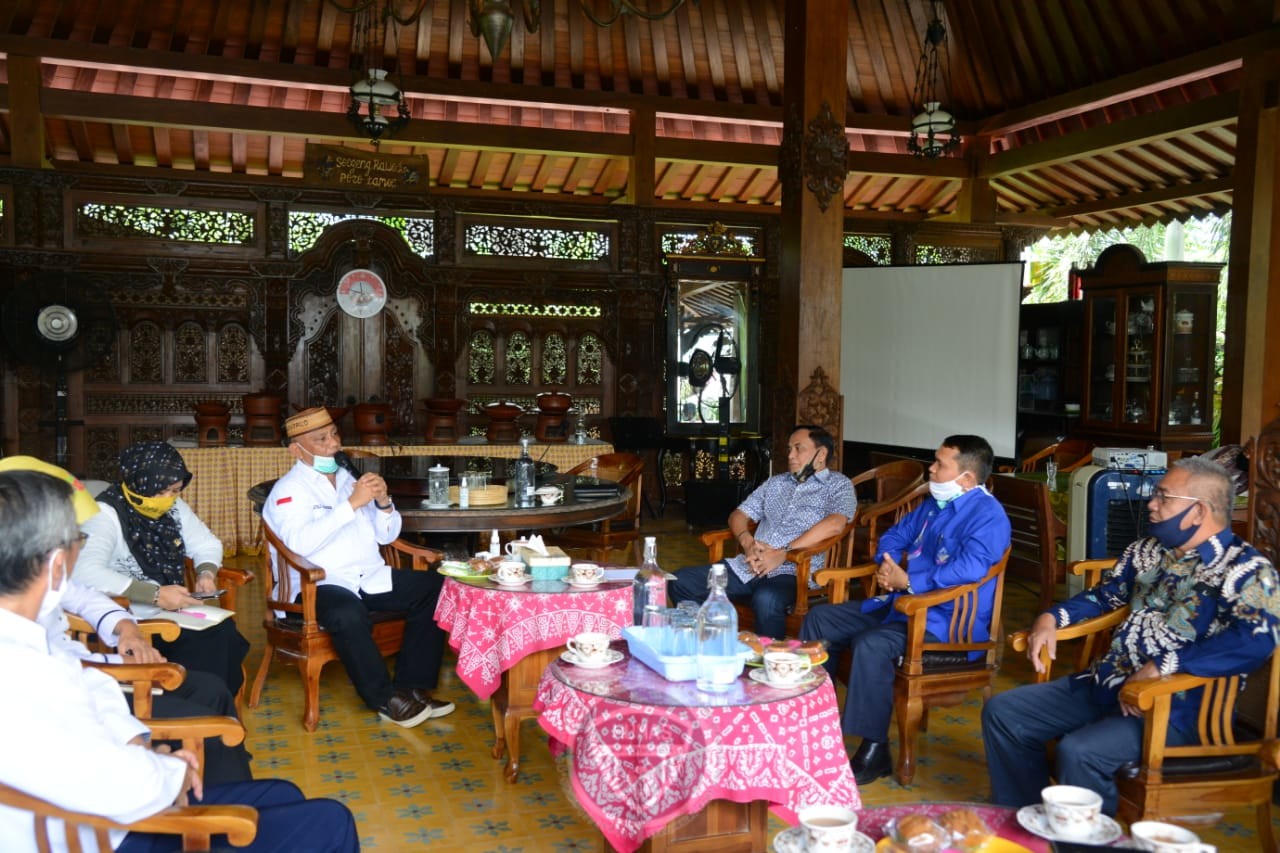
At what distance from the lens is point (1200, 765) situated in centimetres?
263

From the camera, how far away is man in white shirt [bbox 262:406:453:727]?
158 inches

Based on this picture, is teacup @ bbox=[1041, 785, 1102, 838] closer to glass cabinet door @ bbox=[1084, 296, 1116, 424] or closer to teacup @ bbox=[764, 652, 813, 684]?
teacup @ bbox=[764, 652, 813, 684]

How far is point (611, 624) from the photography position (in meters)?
A: 3.54

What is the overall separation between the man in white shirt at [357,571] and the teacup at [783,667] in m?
1.95

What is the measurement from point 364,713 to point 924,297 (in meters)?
5.28

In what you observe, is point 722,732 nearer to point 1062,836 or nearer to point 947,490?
point 1062,836

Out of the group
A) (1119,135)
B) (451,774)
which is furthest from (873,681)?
(1119,135)

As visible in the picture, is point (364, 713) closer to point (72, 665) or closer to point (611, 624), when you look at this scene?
point (611, 624)

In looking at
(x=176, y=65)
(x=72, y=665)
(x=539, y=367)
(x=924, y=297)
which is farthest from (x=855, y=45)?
(x=72, y=665)

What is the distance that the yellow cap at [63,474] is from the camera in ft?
8.65

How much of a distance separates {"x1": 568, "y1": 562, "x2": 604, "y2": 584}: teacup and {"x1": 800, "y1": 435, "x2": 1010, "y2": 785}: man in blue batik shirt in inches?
30.8

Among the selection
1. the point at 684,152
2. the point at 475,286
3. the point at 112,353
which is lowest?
the point at 112,353

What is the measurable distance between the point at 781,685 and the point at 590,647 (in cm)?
49

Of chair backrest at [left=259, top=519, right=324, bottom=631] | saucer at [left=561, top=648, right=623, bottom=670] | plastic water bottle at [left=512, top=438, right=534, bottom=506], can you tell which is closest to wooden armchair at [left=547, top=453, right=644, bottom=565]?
plastic water bottle at [left=512, top=438, right=534, bottom=506]
